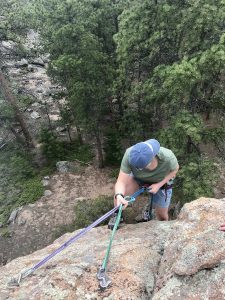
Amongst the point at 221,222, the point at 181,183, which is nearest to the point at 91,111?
the point at 181,183

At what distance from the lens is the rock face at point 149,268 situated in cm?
377

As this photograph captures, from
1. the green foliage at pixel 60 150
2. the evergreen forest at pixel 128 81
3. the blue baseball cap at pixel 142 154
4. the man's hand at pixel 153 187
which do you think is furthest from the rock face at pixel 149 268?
the green foliage at pixel 60 150

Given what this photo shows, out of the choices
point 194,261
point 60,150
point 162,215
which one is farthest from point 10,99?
point 194,261

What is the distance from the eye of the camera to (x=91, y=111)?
1508 centimetres

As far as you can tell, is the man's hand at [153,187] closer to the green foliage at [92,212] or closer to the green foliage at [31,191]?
the green foliage at [92,212]

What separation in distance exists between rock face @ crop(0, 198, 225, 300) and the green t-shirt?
68 cm

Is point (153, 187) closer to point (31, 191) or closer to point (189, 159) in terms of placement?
point (189, 159)

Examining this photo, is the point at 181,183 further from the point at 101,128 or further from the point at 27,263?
the point at 101,128

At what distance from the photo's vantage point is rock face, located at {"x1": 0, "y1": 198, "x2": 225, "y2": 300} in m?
3.77

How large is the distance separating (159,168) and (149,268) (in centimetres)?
164

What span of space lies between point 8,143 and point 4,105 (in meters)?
3.17

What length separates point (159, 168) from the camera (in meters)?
5.32

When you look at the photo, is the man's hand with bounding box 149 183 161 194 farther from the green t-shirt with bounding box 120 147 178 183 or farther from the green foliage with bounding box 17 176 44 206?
the green foliage with bounding box 17 176 44 206

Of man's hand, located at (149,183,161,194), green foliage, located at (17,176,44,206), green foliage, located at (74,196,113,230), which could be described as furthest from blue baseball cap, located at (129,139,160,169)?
green foliage, located at (17,176,44,206)
